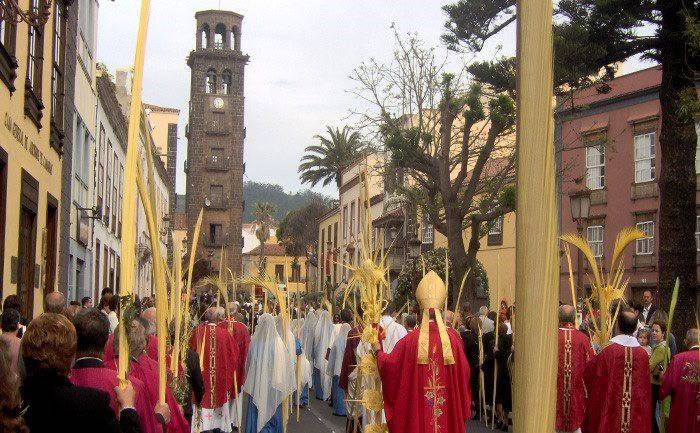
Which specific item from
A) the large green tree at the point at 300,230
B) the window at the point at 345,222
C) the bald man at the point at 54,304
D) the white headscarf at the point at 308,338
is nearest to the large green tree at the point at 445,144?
the white headscarf at the point at 308,338

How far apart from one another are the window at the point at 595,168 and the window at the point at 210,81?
2465 inches

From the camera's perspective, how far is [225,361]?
1514 cm

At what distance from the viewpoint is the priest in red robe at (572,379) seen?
1011 cm

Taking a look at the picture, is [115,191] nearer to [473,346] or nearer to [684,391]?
[473,346]

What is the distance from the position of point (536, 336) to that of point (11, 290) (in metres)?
14.2

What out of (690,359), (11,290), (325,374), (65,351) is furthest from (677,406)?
(325,374)

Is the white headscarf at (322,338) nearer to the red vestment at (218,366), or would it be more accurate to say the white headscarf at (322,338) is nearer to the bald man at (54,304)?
the red vestment at (218,366)

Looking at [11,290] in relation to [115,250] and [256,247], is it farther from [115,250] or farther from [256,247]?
[256,247]

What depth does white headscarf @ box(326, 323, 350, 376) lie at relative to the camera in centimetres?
2164

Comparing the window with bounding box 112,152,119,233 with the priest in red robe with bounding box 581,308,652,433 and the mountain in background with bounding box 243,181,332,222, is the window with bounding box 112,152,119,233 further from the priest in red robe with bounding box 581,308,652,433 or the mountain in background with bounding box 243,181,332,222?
the mountain in background with bounding box 243,181,332,222

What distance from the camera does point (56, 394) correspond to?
13.9ft

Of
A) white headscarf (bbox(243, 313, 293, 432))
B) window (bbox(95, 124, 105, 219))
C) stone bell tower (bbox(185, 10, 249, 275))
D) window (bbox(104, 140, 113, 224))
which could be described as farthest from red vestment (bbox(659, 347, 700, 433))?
stone bell tower (bbox(185, 10, 249, 275))

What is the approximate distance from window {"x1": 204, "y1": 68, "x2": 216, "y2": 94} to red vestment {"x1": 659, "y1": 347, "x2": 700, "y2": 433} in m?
89.7

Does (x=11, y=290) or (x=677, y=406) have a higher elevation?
(x=11, y=290)
